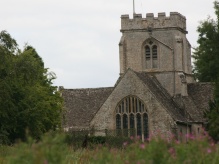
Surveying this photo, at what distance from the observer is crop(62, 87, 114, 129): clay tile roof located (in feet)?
221

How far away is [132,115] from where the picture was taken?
208 feet

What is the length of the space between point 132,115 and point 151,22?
972 centimetres

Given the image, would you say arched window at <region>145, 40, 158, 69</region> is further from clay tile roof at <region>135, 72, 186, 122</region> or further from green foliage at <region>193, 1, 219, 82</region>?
green foliage at <region>193, 1, 219, 82</region>

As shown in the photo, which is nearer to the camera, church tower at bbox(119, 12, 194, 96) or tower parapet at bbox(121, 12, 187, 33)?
church tower at bbox(119, 12, 194, 96)

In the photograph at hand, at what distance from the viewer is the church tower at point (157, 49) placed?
68.1 m

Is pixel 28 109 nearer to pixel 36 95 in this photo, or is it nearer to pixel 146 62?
pixel 36 95

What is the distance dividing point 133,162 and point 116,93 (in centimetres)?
5355

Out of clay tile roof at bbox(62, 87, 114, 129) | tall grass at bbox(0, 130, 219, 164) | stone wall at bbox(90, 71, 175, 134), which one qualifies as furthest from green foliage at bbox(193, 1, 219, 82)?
tall grass at bbox(0, 130, 219, 164)

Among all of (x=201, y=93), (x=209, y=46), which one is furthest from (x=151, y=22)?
(x=209, y=46)

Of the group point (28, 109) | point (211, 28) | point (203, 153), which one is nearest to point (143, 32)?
point (211, 28)

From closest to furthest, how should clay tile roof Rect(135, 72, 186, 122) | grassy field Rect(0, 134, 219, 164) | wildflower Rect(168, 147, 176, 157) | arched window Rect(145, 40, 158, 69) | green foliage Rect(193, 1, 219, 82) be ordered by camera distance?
grassy field Rect(0, 134, 219, 164)
wildflower Rect(168, 147, 176, 157)
green foliage Rect(193, 1, 219, 82)
clay tile roof Rect(135, 72, 186, 122)
arched window Rect(145, 40, 158, 69)

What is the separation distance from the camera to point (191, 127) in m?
62.9

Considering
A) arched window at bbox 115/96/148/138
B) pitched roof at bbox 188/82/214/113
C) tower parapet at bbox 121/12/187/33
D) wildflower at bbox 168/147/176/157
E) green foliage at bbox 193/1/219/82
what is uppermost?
tower parapet at bbox 121/12/187/33

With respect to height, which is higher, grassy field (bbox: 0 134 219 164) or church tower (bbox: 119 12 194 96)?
church tower (bbox: 119 12 194 96)
